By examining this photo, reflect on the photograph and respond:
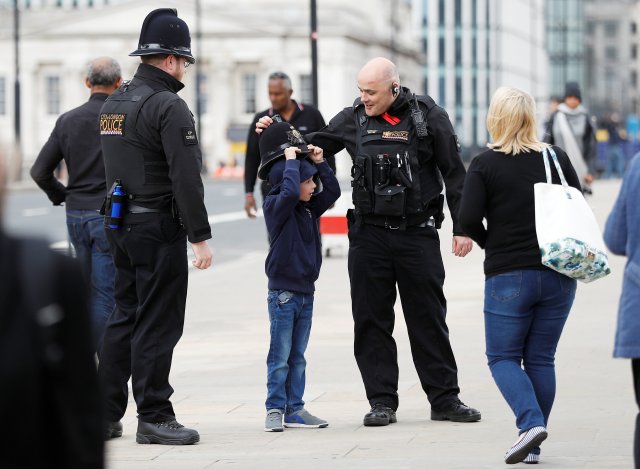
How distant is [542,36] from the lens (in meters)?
159

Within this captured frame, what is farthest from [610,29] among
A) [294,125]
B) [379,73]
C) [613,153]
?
[379,73]

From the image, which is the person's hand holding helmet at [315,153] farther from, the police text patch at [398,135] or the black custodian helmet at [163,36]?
the black custodian helmet at [163,36]

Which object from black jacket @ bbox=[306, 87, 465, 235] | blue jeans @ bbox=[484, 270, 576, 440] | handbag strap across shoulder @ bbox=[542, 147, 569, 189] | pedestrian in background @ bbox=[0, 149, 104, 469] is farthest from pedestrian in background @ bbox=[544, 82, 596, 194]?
pedestrian in background @ bbox=[0, 149, 104, 469]

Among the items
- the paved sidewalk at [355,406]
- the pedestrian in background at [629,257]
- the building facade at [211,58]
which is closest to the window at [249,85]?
the building facade at [211,58]

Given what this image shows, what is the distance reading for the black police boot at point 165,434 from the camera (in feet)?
24.4

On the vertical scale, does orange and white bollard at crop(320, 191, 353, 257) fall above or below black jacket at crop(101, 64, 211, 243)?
below

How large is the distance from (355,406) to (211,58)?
94855mm

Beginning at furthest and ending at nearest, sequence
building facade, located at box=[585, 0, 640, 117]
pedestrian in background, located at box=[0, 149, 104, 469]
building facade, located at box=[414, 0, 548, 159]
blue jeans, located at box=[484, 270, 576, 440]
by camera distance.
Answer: building facade, located at box=[585, 0, 640, 117] → building facade, located at box=[414, 0, 548, 159] → blue jeans, located at box=[484, 270, 576, 440] → pedestrian in background, located at box=[0, 149, 104, 469]

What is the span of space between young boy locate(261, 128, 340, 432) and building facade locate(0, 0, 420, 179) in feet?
298

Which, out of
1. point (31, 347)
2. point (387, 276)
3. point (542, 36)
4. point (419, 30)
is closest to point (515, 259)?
point (387, 276)

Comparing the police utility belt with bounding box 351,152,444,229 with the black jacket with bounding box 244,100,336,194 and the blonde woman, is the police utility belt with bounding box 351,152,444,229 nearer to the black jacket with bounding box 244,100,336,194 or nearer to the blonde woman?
the blonde woman

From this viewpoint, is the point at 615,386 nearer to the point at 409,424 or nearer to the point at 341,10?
the point at 409,424

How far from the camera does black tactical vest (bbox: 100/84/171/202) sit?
7.47 meters

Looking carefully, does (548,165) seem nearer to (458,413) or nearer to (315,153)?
(315,153)
